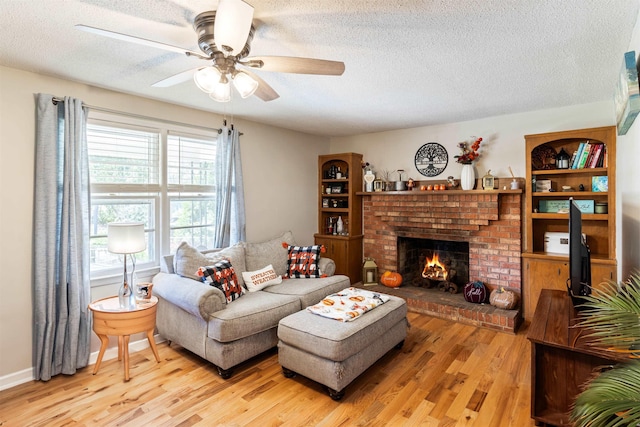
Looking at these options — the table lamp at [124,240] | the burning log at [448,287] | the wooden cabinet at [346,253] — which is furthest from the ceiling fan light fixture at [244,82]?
the burning log at [448,287]

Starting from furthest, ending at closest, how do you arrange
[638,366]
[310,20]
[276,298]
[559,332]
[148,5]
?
[276,298] → [559,332] → [310,20] → [148,5] → [638,366]

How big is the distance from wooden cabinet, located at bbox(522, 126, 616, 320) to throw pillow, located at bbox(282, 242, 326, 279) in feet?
7.55

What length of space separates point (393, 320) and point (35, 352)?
114 inches

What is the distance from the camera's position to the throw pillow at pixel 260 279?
11.5 feet

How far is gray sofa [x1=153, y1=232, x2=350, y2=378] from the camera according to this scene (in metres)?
2.71

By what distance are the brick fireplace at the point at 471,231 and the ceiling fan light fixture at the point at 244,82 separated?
3.03 meters

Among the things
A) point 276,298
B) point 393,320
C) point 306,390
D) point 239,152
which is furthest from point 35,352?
point 393,320

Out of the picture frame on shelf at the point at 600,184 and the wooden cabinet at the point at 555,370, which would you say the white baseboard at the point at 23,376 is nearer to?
the wooden cabinet at the point at 555,370

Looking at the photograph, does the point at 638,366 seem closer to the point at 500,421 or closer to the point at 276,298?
the point at 500,421

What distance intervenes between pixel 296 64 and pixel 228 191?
231cm

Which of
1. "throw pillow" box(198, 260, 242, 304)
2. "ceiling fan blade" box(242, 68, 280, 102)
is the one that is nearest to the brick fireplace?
"throw pillow" box(198, 260, 242, 304)

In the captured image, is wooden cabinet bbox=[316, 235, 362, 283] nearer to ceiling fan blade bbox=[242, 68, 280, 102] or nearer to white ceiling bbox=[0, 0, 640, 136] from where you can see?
white ceiling bbox=[0, 0, 640, 136]

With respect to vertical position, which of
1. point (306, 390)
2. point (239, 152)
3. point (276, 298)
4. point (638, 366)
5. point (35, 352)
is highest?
point (239, 152)

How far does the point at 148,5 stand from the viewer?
1.69m
